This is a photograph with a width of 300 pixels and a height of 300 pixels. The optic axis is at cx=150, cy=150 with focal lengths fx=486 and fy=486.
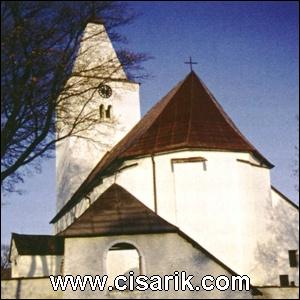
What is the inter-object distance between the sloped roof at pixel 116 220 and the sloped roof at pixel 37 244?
29.9 feet

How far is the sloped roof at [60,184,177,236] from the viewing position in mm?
12508

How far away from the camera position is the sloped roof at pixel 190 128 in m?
18.2

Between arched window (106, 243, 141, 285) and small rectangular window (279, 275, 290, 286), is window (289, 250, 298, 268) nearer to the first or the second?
small rectangular window (279, 275, 290, 286)

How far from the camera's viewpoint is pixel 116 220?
12.8 meters

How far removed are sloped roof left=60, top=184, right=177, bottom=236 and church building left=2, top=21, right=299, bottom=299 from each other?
0.03 metres

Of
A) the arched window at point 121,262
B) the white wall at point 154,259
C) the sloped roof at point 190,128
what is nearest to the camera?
the white wall at point 154,259

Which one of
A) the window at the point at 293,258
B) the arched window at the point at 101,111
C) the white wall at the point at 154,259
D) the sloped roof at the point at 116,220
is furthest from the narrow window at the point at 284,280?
the arched window at the point at 101,111

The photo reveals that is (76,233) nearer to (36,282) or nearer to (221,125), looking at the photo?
(36,282)

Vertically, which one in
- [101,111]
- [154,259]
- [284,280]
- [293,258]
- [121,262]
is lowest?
[284,280]

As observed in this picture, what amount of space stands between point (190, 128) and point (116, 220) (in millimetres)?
6825

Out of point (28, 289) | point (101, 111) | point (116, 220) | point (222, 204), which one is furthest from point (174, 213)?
point (101, 111)

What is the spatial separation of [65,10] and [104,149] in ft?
48.3

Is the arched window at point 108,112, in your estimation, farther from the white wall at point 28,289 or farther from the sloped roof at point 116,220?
the white wall at point 28,289

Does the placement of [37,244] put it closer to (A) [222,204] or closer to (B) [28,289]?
(A) [222,204]
